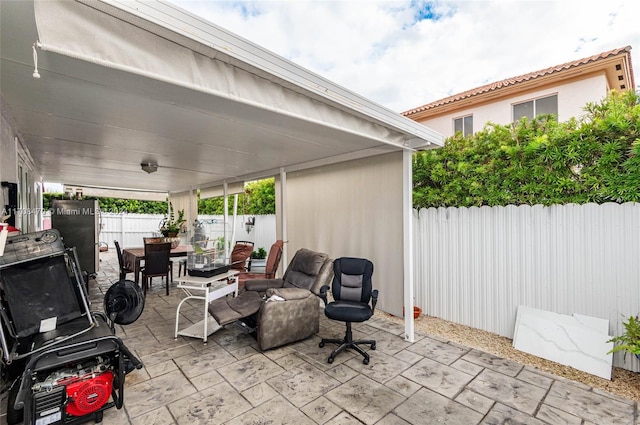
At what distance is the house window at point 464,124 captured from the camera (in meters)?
7.79

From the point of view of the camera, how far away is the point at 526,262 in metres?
3.56

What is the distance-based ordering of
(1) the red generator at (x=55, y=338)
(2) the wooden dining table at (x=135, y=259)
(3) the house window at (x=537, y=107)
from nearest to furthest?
(1) the red generator at (x=55, y=338) < (2) the wooden dining table at (x=135, y=259) < (3) the house window at (x=537, y=107)

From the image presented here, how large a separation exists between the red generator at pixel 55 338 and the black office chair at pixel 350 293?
192 cm

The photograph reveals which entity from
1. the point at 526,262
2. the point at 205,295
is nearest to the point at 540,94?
the point at 526,262

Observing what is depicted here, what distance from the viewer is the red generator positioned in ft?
6.34

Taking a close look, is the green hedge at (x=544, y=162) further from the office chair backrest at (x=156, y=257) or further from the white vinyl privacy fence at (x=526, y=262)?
the office chair backrest at (x=156, y=257)

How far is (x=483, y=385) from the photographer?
2688 millimetres

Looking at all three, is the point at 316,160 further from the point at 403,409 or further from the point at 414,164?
the point at 403,409

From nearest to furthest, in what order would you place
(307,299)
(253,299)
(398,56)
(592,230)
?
1. (592,230)
2. (307,299)
3. (253,299)
4. (398,56)

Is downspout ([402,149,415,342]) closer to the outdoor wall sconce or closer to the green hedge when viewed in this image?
the green hedge

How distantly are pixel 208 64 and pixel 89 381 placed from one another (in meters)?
2.33

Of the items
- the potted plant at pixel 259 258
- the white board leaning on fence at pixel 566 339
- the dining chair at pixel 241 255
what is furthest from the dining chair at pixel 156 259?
the white board leaning on fence at pixel 566 339

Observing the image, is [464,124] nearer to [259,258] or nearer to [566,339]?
[566,339]

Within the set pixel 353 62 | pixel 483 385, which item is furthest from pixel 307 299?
pixel 353 62
